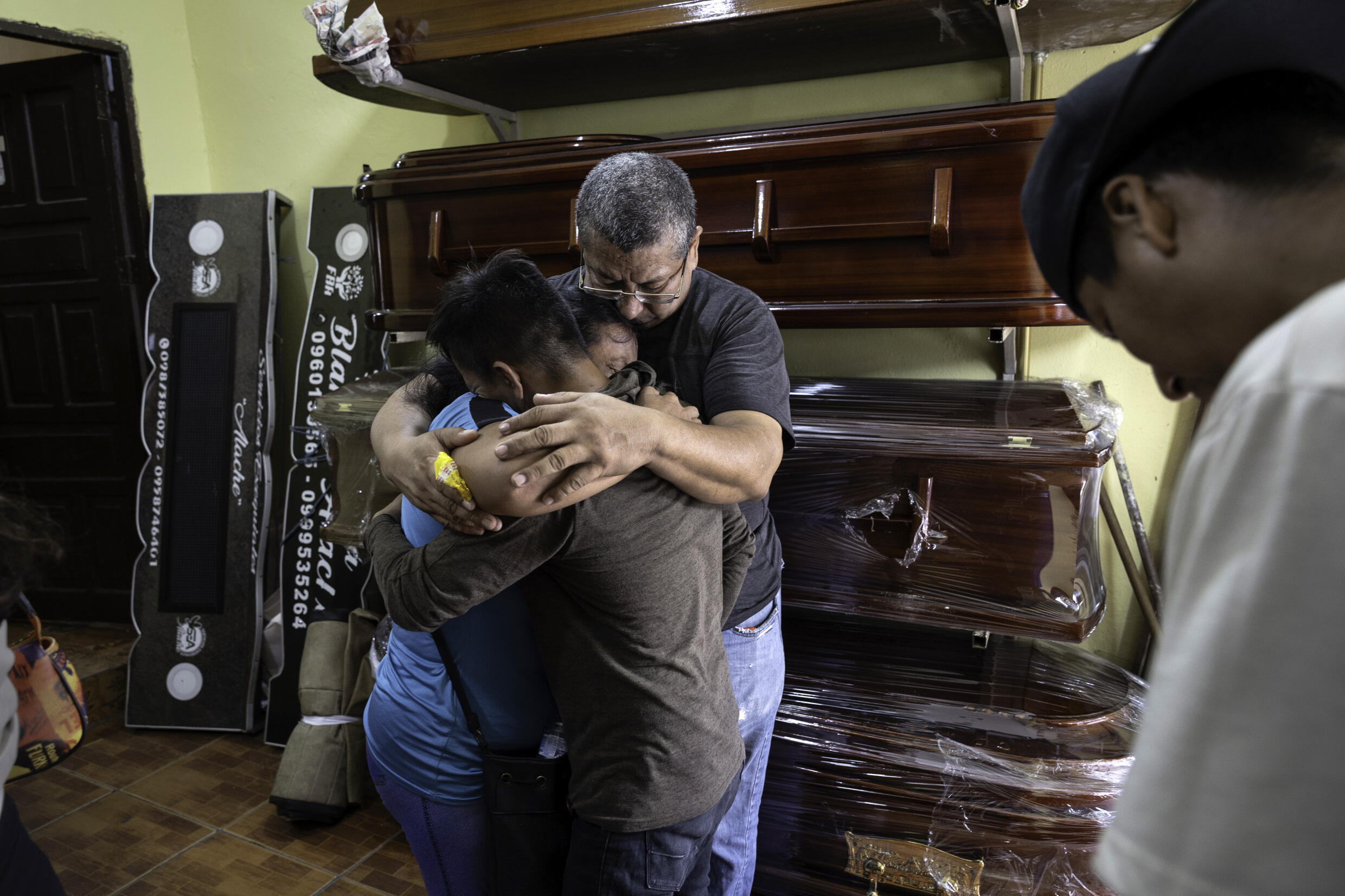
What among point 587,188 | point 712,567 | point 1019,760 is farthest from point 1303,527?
point 1019,760

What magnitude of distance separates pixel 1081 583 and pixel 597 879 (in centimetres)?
111

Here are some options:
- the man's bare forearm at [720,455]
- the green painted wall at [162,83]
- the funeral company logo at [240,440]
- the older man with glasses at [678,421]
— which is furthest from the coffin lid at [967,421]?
the green painted wall at [162,83]

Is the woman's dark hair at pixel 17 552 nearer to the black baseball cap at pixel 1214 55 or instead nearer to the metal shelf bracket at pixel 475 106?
the black baseball cap at pixel 1214 55

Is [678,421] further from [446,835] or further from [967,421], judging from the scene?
[967,421]

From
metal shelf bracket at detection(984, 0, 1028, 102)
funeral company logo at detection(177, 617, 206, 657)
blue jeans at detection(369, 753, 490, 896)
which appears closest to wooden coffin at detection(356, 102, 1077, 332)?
metal shelf bracket at detection(984, 0, 1028, 102)

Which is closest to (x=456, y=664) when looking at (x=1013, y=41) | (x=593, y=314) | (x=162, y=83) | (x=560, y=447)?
(x=560, y=447)

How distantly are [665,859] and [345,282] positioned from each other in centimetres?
247

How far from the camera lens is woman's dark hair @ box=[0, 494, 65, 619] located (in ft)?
3.39

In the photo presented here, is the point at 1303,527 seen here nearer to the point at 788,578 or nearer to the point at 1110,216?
the point at 1110,216

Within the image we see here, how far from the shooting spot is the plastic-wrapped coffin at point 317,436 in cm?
292

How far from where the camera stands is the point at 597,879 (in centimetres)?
111

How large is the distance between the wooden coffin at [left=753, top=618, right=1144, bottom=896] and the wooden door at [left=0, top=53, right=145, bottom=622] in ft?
9.73

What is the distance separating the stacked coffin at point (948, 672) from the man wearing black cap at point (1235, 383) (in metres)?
1.14

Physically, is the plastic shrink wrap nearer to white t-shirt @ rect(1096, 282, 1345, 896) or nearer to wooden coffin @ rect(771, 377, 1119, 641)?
wooden coffin @ rect(771, 377, 1119, 641)
